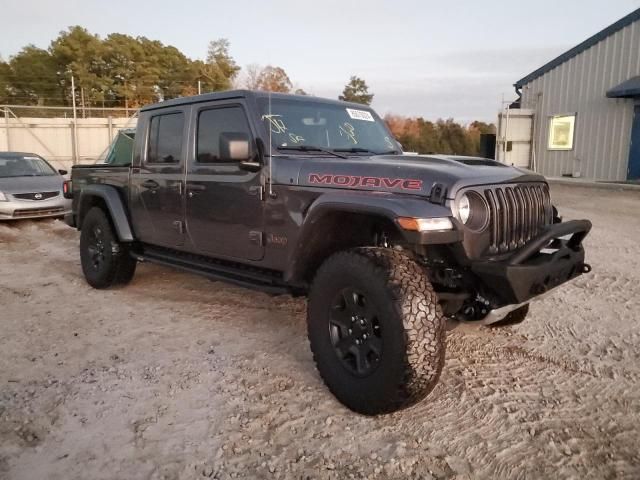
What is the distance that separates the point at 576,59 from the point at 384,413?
16.9 metres

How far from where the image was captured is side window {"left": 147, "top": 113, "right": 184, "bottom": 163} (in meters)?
4.72

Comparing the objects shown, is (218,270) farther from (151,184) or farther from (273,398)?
(273,398)

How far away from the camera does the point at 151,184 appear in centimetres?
496

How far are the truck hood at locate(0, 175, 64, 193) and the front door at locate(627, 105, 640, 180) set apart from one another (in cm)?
1477

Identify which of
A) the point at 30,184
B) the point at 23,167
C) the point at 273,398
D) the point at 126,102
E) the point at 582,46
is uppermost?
the point at 582,46

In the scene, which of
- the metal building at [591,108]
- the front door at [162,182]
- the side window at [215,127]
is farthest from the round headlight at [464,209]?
the metal building at [591,108]

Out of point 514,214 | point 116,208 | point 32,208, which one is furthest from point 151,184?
point 32,208

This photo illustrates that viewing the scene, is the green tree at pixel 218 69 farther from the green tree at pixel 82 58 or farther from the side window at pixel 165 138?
the side window at pixel 165 138

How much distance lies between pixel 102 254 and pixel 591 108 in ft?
50.6

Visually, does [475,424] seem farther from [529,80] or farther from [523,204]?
[529,80]

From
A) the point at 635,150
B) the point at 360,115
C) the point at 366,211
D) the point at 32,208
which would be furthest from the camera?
the point at 635,150

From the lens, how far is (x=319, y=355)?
329 centimetres

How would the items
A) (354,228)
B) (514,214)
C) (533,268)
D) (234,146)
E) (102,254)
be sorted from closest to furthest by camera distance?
(533,268)
(514,214)
(354,228)
(234,146)
(102,254)

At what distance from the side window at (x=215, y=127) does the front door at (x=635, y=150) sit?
14366 millimetres
